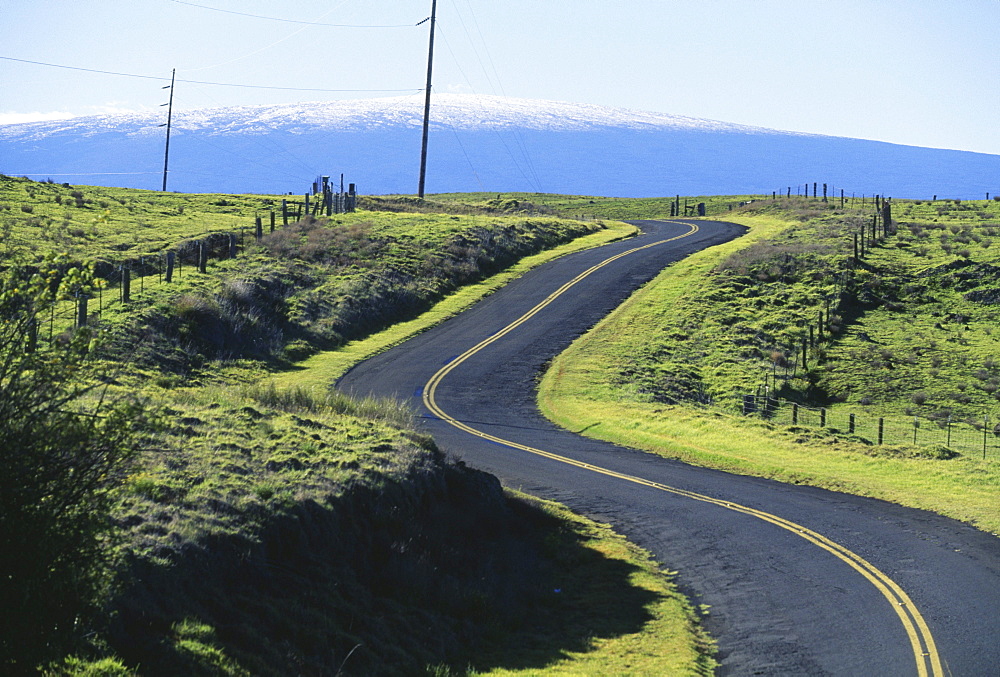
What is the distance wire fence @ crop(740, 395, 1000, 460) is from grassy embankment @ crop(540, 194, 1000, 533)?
110 centimetres

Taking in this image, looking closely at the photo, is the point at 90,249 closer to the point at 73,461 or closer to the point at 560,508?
the point at 560,508

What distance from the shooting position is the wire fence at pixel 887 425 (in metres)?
28.1

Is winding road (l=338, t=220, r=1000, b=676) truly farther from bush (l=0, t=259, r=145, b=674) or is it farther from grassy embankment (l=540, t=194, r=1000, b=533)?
bush (l=0, t=259, r=145, b=674)

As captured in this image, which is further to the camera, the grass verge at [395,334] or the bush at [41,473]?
the grass verge at [395,334]

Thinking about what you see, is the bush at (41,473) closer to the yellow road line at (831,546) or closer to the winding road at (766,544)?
the winding road at (766,544)

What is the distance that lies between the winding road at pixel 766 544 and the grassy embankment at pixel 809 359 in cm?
145

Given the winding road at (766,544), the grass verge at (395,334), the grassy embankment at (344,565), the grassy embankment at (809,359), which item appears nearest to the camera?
the grassy embankment at (344,565)

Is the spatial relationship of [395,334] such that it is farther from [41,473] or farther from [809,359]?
[41,473]

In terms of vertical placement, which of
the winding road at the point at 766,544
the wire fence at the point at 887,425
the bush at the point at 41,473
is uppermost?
the bush at the point at 41,473

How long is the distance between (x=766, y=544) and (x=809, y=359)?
916 inches

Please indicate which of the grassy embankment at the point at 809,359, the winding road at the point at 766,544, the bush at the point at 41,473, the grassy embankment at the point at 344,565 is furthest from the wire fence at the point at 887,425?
the bush at the point at 41,473

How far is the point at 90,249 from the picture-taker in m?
43.4

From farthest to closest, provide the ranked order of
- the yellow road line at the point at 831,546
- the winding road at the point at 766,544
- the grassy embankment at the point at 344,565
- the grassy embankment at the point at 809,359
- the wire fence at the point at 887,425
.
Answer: the wire fence at the point at 887,425 < the grassy embankment at the point at 809,359 < the winding road at the point at 766,544 < the yellow road line at the point at 831,546 < the grassy embankment at the point at 344,565

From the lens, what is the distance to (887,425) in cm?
3141
